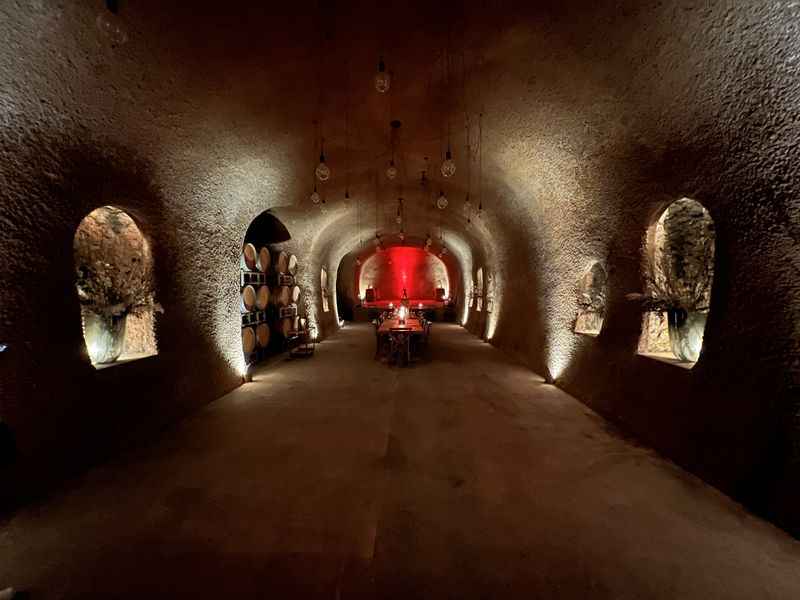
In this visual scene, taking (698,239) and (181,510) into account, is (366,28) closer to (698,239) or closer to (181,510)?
(698,239)

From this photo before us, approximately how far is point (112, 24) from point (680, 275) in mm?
5725

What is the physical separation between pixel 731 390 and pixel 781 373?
438 mm

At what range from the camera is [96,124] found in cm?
326

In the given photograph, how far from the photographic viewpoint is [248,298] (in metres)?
7.32

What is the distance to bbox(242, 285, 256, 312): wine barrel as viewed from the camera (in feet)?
23.5

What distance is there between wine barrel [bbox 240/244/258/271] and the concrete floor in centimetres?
370

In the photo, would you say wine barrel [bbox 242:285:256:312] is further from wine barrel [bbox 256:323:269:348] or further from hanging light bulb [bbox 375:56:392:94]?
hanging light bulb [bbox 375:56:392:94]

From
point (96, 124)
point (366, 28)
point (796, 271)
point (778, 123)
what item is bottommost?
point (796, 271)

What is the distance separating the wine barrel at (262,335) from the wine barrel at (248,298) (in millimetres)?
628

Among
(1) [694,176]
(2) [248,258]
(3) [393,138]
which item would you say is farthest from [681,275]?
(2) [248,258]

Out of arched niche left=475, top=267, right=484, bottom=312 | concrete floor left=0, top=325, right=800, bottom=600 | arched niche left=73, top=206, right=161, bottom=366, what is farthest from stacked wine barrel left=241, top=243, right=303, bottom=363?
arched niche left=475, top=267, right=484, bottom=312

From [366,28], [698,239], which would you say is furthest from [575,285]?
[366,28]

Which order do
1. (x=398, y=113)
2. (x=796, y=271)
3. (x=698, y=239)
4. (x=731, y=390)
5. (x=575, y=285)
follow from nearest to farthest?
(x=796, y=271)
(x=731, y=390)
(x=698, y=239)
(x=398, y=113)
(x=575, y=285)

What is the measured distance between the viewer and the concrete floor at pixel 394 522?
6.81ft
